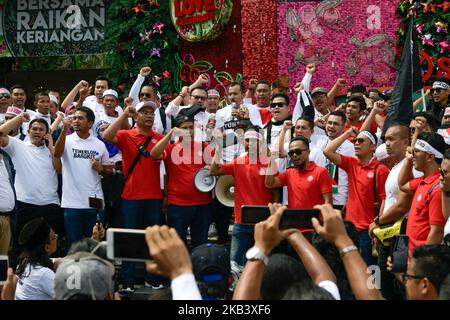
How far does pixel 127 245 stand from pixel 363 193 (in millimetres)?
4931

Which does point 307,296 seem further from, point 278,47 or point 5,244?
point 278,47

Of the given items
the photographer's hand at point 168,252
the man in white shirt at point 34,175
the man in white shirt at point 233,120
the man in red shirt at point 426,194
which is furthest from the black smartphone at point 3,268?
the man in white shirt at point 233,120

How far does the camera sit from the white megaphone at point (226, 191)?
30.4ft

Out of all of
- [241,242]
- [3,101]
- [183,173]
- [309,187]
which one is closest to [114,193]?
[183,173]

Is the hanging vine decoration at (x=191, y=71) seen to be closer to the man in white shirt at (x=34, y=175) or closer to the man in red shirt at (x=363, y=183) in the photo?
the man in white shirt at (x=34, y=175)

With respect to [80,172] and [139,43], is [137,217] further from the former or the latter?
[139,43]

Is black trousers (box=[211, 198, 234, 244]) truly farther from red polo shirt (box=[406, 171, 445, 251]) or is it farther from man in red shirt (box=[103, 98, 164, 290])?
red polo shirt (box=[406, 171, 445, 251])

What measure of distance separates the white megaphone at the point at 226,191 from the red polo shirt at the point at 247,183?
555mm

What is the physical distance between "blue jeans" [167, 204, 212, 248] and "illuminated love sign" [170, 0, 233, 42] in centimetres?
576

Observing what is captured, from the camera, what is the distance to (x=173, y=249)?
3.02 meters

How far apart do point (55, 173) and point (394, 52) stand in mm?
6278

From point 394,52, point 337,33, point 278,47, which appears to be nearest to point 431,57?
point 394,52

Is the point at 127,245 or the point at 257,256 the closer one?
the point at 127,245

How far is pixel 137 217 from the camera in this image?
342 inches
